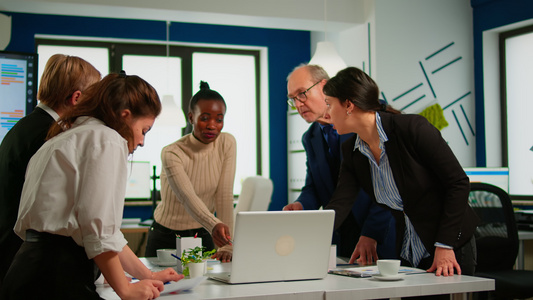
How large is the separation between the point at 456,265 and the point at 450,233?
0.11 meters

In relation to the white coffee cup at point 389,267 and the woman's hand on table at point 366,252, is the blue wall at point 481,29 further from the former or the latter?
the white coffee cup at point 389,267

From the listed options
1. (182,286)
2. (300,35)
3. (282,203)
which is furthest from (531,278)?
(300,35)

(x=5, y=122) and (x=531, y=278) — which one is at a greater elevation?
(x=5, y=122)

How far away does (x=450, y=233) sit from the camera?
209 centimetres

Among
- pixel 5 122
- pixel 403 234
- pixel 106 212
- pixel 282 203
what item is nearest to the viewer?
pixel 106 212

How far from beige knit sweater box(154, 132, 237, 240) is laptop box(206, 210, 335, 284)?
3.05ft

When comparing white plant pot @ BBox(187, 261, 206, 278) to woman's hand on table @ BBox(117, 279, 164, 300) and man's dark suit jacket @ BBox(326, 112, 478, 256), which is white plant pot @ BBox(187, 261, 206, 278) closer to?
woman's hand on table @ BBox(117, 279, 164, 300)

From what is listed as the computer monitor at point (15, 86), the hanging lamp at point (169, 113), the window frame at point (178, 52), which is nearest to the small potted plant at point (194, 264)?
the computer monitor at point (15, 86)

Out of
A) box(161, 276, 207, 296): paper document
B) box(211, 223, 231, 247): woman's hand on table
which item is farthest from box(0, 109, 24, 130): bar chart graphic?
box(161, 276, 207, 296): paper document

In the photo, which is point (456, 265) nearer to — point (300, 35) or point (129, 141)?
point (129, 141)

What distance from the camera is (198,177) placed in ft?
9.95

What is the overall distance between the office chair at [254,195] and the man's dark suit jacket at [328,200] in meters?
1.76

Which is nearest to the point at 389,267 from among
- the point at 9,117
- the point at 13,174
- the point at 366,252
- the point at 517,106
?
the point at 366,252

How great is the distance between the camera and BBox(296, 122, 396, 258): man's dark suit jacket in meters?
2.65
